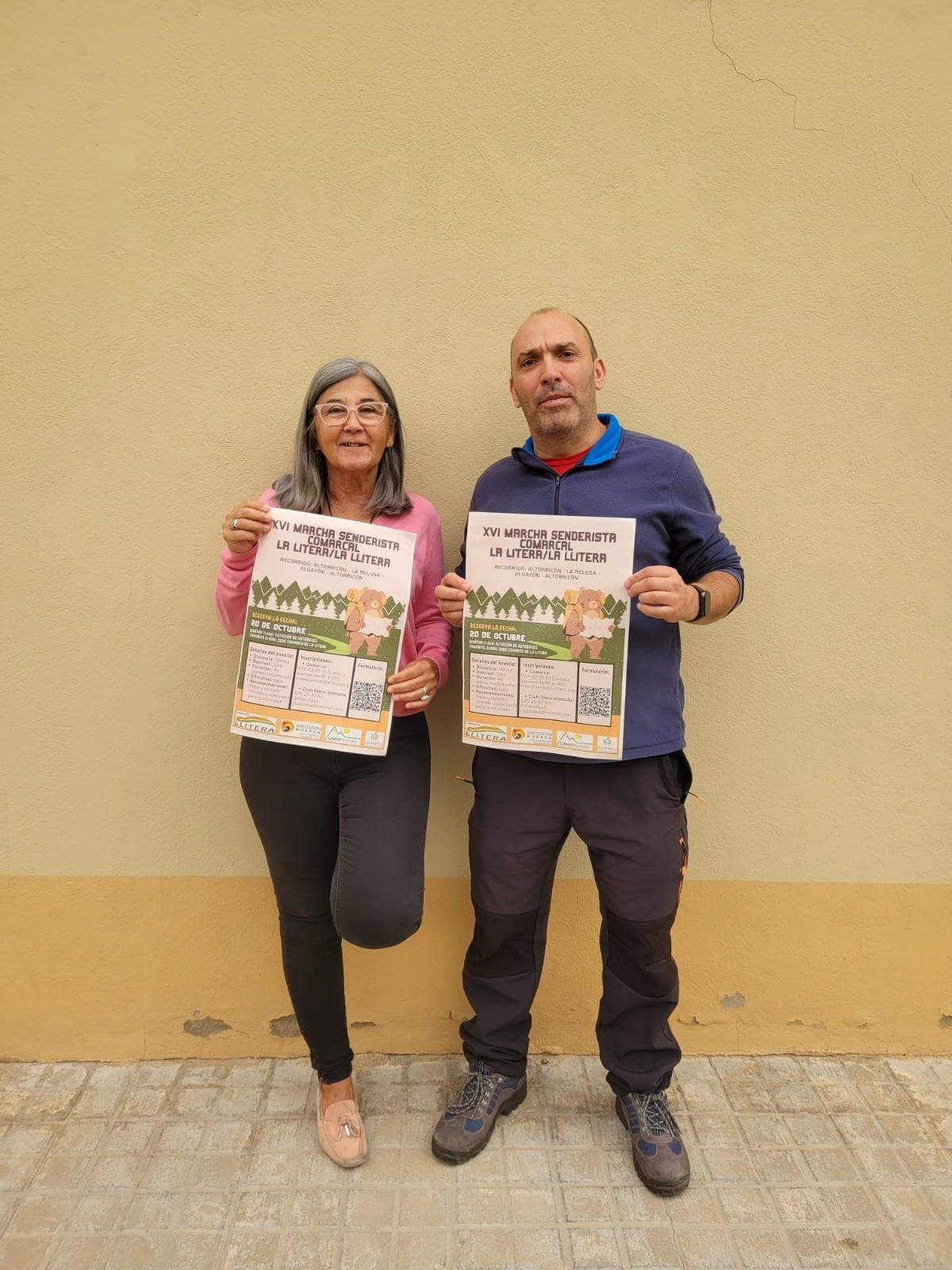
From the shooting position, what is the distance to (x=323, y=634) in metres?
2.23

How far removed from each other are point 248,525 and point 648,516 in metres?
1.13

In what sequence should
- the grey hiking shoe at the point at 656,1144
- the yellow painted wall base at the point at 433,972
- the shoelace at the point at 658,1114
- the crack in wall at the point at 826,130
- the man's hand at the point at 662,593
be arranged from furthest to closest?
the yellow painted wall base at the point at 433,972
the crack in wall at the point at 826,130
the shoelace at the point at 658,1114
the grey hiking shoe at the point at 656,1144
the man's hand at the point at 662,593

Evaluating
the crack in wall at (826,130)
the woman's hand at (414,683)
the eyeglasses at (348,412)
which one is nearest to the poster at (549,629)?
the woman's hand at (414,683)

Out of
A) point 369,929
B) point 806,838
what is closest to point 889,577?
point 806,838

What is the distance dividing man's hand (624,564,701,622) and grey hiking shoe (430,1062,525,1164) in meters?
1.59

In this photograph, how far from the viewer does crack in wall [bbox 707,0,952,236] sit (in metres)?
2.50

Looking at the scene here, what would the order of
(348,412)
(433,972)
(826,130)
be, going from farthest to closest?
(433,972)
(826,130)
(348,412)

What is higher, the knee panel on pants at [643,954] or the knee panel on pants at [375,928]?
the knee panel on pants at [375,928]

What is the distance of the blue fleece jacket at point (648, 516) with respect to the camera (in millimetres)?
2225

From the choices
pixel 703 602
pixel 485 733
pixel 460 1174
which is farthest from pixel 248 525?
pixel 460 1174

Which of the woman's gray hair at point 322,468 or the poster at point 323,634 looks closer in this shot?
the poster at point 323,634

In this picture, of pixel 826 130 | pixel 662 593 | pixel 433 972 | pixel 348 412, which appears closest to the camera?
pixel 662 593

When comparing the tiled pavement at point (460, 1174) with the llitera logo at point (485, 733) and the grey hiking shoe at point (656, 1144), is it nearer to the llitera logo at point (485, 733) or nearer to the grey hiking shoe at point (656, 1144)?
the grey hiking shoe at point (656, 1144)

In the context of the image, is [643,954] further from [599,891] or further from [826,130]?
[826,130]
